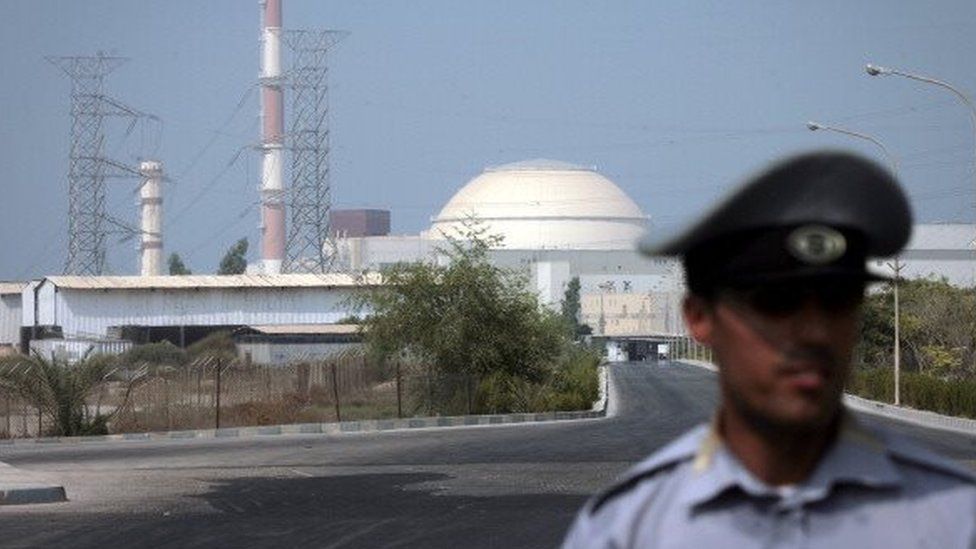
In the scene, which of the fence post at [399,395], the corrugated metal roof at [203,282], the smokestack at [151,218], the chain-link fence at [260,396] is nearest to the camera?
the chain-link fence at [260,396]

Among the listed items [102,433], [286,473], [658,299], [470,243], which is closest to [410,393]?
[470,243]

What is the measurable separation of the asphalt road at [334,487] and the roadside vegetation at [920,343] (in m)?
18.8

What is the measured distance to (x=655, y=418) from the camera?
45688mm

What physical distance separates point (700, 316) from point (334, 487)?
19921mm

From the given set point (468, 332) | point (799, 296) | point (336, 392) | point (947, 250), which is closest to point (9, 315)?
point (468, 332)

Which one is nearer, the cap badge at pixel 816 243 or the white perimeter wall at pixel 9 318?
the cap badge at pixel 816 243

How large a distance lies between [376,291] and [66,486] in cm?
2934

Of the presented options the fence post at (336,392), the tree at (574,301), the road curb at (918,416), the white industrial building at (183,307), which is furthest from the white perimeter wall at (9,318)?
the fence post at (336,392)

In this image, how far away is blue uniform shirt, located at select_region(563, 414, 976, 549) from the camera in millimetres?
2379

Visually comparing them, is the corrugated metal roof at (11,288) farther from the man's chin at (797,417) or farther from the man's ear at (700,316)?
the man's chin at (797,417)

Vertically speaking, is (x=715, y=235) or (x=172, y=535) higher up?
(x=715, y=235)

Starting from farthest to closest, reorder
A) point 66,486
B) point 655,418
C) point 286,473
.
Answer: point 655,418 < point 286,473 < point 66,486

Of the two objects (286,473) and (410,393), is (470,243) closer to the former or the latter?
(410,393)

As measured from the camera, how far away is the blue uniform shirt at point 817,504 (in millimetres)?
2379
